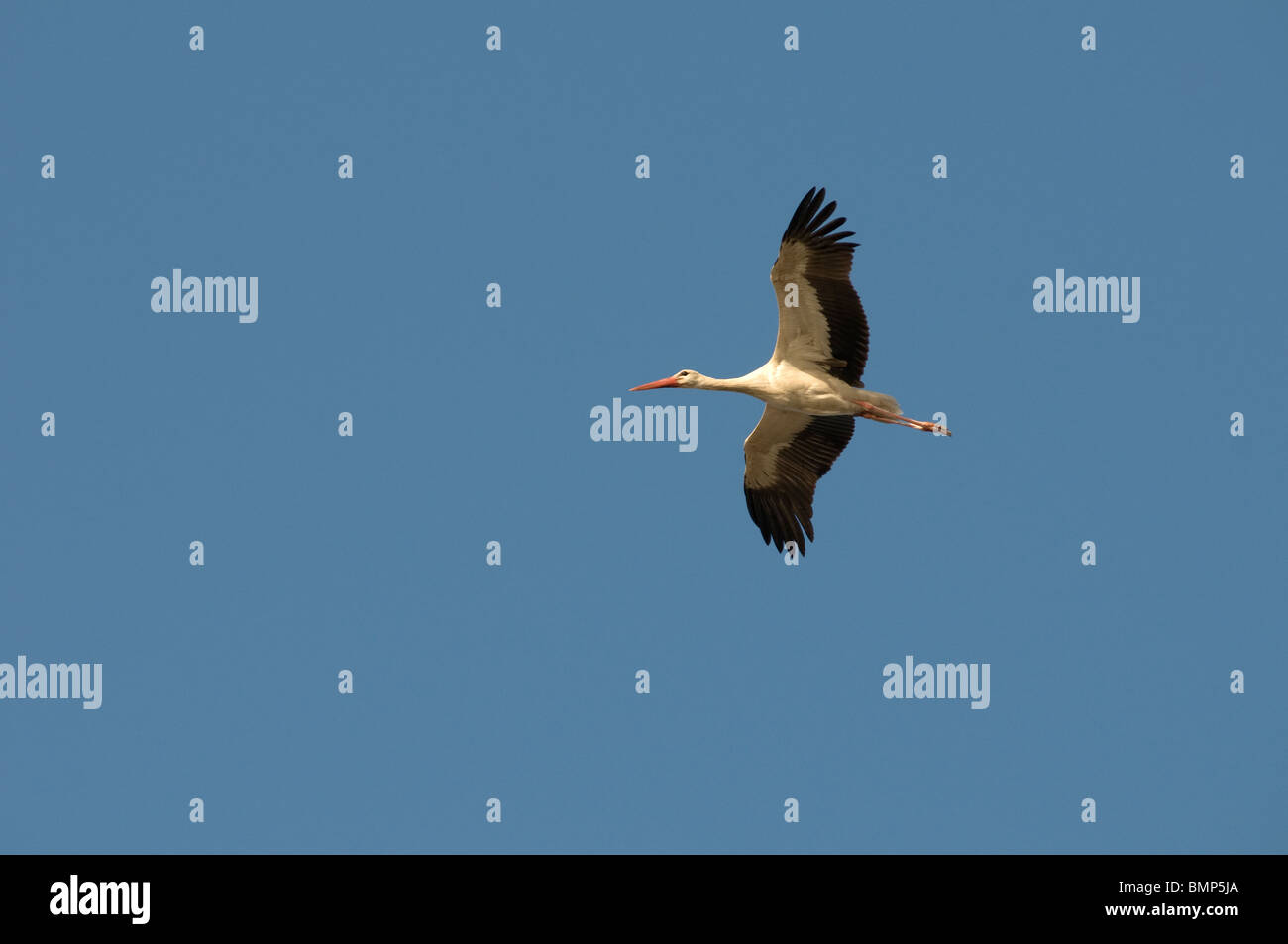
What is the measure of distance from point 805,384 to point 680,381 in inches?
71.8

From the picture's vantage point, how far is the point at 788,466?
977 inches

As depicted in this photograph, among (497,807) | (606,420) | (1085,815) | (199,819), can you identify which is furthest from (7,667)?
(1085,815)

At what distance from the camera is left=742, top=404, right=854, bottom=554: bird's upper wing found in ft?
80.3

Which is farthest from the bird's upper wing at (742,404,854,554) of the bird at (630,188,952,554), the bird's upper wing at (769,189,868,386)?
the bird's upper wing at (769,189,868,386)

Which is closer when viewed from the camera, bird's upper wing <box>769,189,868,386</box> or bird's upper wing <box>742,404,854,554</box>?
bird's upper wing <box>769,189,868,386</box>

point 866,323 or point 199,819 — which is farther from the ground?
point 866,323

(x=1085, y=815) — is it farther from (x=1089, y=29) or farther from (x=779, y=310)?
(x=1089, y=29)

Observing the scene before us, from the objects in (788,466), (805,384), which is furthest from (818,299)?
(788,466)

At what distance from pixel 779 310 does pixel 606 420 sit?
4.70 meters

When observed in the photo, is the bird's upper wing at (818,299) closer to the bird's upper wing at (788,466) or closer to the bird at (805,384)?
the bird at (805,384)

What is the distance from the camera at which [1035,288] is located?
28.1m

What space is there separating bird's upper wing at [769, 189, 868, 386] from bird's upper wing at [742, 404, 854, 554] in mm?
1362

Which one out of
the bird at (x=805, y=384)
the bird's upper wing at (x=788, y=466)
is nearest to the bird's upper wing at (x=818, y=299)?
the bird at (x=805, y=384)

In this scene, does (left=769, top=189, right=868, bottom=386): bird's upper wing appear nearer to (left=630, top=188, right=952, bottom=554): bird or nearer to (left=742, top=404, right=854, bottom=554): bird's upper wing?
(left=630, top=188, right=952, bottom=554): bird
